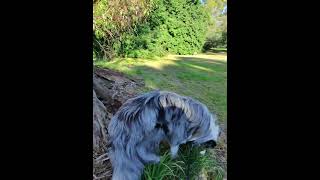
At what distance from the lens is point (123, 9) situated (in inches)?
141

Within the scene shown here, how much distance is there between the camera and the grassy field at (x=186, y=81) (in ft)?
11.1

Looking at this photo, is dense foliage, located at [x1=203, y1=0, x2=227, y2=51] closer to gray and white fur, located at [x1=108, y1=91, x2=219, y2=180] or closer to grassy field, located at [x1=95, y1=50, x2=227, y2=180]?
grassy field, located at [x1=95, y1=50, x2=227, y2=180]

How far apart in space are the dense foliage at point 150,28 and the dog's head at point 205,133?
59 centimetres

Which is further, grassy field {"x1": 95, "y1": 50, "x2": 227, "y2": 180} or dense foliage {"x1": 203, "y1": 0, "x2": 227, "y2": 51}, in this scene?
dense foliage {"x1": 203, "y1": 0, "x2": 227, "y2": 51}

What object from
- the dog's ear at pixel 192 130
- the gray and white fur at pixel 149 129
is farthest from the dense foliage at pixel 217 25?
the dog's ear at pixel 192 130

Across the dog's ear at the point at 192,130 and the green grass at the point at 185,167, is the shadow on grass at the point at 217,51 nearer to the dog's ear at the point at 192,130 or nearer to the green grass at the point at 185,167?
the dog's ear at the point at 192,130

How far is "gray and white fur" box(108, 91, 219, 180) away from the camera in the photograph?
333cm

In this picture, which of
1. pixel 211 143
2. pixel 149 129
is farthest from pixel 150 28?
pixel 211 143

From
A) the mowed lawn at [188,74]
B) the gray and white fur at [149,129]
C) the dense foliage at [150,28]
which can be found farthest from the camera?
the dense foliage at [150,28]

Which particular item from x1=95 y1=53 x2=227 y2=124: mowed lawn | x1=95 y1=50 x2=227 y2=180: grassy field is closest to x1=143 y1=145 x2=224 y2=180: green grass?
x1=95 y1=50 x2=227 y2=180: grassy field

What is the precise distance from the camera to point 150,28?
144 inches

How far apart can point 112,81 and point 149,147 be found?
0.55 m

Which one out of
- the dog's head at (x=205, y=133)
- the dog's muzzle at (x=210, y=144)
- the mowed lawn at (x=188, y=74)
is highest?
the mowed lawn at (x=188, y=74)

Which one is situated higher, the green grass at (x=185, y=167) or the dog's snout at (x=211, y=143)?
the dog's snout at (x=211, y=143)
